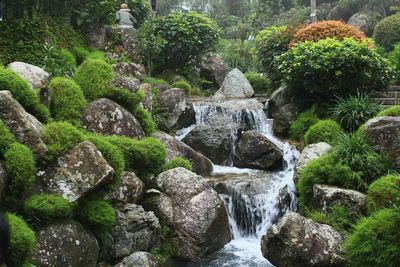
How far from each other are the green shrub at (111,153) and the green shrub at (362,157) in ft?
15.3

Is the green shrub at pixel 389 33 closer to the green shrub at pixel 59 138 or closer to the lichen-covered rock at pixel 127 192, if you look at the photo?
the lichen-covered rock at pixel 127 192

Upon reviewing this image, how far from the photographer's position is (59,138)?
712cm

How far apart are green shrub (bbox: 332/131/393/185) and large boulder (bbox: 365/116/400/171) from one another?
0.13 m

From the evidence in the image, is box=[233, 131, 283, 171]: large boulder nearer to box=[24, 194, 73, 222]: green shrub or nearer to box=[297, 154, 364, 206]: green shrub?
box=[297, 154, 364, 206]: green shrub

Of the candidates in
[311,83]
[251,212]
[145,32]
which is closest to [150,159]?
[251,212]

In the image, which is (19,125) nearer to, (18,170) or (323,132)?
(18,170)

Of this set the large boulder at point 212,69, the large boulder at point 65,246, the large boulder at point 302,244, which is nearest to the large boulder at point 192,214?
the large boulder at point 302,244

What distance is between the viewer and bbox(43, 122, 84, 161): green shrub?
272 inches

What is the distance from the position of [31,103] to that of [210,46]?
11265 millimetres

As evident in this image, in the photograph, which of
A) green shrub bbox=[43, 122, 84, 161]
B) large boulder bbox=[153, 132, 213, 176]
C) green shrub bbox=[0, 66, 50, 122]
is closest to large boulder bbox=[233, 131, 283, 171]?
large boulder bbox=[153, 132, 213, 176]

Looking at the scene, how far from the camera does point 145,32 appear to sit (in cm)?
1630

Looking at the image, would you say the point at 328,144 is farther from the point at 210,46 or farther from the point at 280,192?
the point at 210,46

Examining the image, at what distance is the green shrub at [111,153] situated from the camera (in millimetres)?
7528

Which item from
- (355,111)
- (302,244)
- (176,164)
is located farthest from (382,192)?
(176,164)
